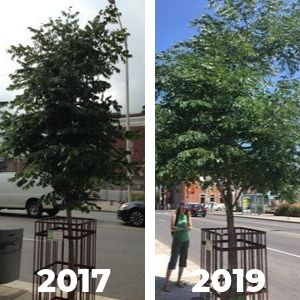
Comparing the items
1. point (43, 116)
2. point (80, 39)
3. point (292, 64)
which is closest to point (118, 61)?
point (80, 39)

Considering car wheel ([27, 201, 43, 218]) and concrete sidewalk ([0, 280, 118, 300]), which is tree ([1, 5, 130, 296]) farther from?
concrete sidewalk ([0, 280, 118, 300])

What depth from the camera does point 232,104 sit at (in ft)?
15.4

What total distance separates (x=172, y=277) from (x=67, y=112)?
7.08ft

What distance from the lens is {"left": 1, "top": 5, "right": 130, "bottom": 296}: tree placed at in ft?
15.9

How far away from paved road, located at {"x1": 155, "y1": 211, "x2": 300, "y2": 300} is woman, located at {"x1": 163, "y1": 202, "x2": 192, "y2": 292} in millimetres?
77

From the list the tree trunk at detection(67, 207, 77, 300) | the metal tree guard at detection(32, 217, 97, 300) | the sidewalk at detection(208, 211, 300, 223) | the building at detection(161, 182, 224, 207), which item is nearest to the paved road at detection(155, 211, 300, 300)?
the sidewalk at detection(208, 211, 300, 223)

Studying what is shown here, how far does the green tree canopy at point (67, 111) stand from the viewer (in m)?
→ 4.83

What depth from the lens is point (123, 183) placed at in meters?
5.00

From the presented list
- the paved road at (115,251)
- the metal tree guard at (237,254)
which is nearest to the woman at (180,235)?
the paved road at (115,251)

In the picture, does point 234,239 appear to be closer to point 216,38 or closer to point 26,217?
point 216,38

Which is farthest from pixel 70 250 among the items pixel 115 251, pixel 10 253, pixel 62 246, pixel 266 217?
pixel 266 217

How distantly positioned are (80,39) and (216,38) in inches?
46.6

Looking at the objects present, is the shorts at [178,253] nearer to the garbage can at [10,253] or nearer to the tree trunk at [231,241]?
the tree trunk at [231,241]

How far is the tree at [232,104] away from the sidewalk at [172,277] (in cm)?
83
